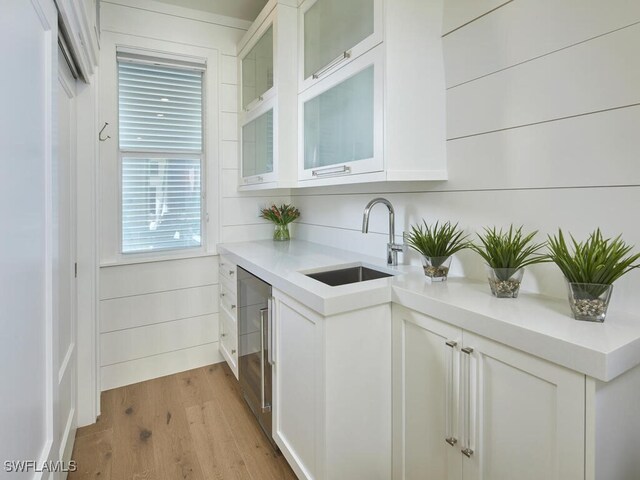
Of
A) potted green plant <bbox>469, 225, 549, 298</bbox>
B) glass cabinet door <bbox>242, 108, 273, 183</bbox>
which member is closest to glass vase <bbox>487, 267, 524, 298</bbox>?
potted green plant <bbox>469, 225, 549, 298</bbox>

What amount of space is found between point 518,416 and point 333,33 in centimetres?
170

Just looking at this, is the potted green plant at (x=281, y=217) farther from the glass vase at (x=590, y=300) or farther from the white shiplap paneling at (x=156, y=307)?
the glass vase at (x=590, y=300)

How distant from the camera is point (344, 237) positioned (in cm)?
231

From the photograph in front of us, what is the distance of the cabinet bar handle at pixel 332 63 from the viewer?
157cm

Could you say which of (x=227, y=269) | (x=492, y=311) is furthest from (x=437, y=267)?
(x=227, y=269)

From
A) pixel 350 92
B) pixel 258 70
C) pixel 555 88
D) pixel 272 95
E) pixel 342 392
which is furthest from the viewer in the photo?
pixel 258 70

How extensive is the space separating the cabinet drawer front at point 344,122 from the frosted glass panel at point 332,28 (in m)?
0.11

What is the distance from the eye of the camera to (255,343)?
1.95m

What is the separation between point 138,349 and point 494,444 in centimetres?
229

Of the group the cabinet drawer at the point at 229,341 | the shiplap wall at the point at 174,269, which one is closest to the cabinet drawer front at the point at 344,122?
the shiplap wall at the point at 174,269

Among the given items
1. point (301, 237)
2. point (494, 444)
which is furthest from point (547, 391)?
point (301, 237)

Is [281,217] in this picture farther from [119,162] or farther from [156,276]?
[119,162]

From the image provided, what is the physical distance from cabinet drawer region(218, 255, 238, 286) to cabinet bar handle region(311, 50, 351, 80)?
1.21 m

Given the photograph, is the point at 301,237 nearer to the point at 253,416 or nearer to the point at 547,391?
the point at 253,416
